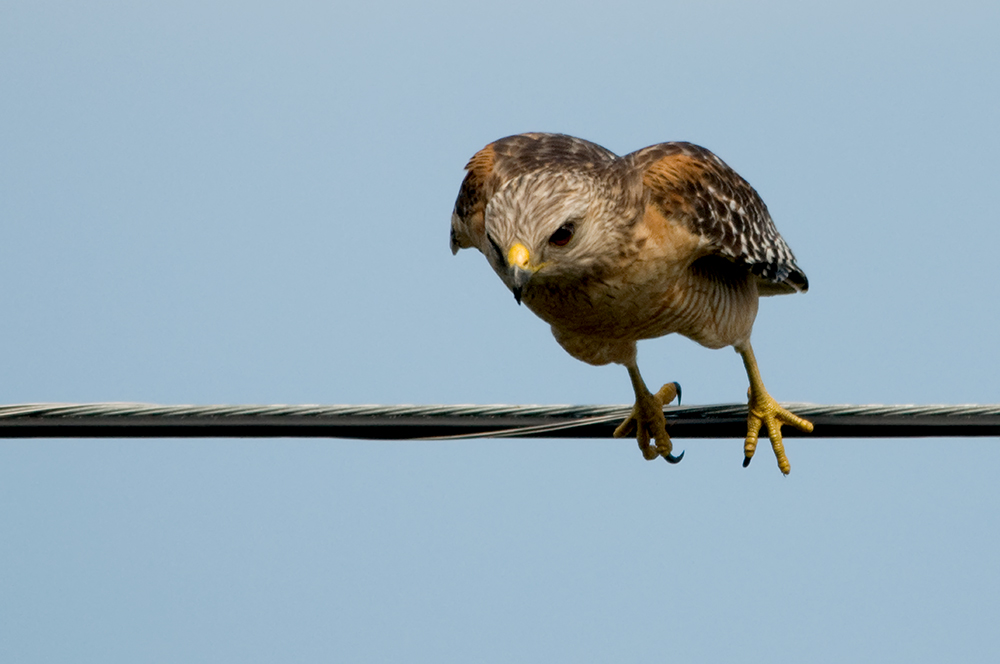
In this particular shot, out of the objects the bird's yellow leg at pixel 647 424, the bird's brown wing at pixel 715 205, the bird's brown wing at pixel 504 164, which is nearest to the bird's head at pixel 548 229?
the bird's brown wing at pixel 504 164

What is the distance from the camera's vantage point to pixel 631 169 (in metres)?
6.68

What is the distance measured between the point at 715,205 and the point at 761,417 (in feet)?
4.70

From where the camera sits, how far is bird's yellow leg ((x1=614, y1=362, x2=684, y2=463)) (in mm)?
7852

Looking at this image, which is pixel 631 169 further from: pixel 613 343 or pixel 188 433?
pixel 188 433

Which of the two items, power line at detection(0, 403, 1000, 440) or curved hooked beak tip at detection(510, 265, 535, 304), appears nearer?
power line at detection(0, 403, 1000, 440)

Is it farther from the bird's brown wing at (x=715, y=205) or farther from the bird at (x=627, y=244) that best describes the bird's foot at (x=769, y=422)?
the bird's brown wing at (x=715, y=205)

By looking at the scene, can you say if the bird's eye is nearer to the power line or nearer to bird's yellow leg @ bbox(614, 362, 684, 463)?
the power line

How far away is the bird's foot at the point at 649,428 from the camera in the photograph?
785 centimetres

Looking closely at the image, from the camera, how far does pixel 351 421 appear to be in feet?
18.6

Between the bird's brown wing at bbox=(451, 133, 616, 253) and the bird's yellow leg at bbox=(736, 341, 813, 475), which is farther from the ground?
the bird's brown wing at bbox=(451, 133, 616, 253)

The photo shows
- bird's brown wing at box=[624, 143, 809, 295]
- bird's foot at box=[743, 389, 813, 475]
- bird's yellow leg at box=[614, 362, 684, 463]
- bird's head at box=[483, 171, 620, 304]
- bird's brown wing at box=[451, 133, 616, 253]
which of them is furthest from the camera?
bird's yellow leg at box=[614, 362, 684, 463]

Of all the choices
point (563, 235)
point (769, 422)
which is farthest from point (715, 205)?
point (769, 422)

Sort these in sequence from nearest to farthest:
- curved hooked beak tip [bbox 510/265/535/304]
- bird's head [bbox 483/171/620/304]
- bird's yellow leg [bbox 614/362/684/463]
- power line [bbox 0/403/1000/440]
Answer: power line [bbox 0/403/1000/440] → curved hooked beak tip [bbox 510/265/535/304] → bird's head [bbox 483/171/620/304] → bird's yellow leg [bbox 614/362/684/463]

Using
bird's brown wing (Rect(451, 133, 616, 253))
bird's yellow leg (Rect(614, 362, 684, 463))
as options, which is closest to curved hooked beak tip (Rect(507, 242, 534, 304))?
bird's brown wing (Rect(451, 133, 616, 253))
